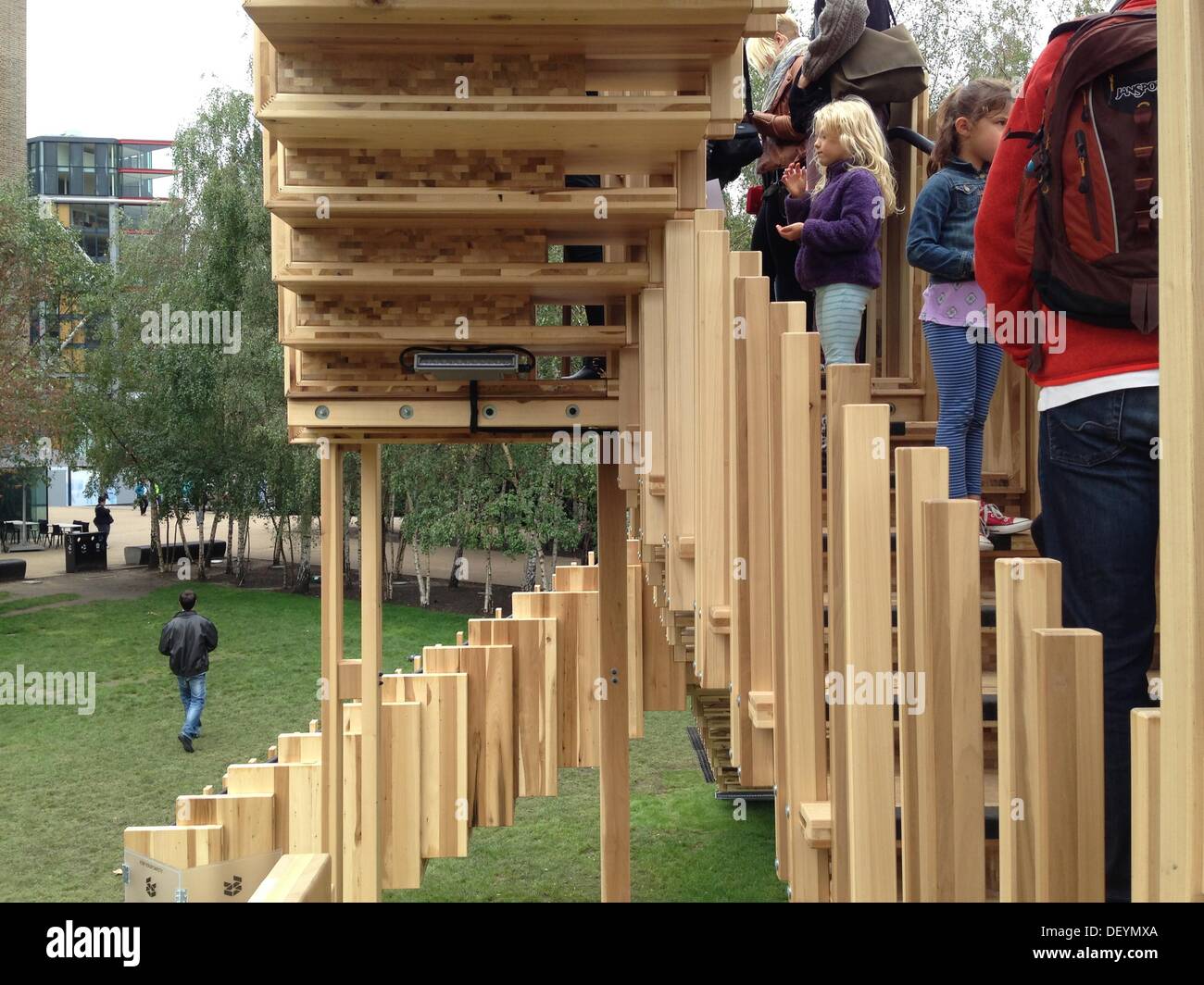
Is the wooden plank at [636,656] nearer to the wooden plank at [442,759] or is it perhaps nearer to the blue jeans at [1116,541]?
the wooden plank at [442,759]

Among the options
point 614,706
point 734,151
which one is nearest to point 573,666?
point 614,706

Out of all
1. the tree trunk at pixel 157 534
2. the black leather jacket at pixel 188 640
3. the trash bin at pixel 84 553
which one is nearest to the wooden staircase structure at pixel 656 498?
the black leather jacket at pixel 188 640

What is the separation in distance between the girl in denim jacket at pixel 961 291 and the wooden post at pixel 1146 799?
7.58 feet

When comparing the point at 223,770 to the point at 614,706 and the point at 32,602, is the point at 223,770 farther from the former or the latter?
the point at 32,602

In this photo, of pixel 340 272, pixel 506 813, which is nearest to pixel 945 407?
pixel 340 272

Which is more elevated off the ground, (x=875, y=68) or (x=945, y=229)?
(x=875, y=68)

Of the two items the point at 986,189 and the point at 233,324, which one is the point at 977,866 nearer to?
the point at 986,189

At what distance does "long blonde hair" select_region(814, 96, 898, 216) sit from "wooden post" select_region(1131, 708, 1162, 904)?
9.17ft

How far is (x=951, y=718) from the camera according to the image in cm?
166

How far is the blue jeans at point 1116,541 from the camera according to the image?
188 centimetres

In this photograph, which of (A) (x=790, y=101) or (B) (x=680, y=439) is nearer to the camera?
(B) (x=680, y=439)

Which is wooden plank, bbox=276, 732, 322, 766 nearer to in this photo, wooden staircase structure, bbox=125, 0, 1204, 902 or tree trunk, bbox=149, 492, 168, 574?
wooden staircase structure, bbox=125, 0, 1204, 902

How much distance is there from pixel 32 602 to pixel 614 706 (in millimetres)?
20342
